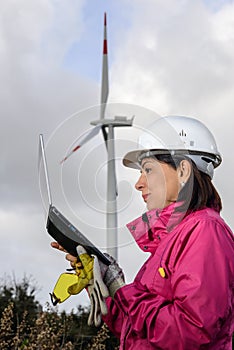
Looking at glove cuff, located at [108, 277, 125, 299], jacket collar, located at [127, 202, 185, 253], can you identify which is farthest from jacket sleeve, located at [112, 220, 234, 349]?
jacket collar, located at [127, 202, 185, 253]

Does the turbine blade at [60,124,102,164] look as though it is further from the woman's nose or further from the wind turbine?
the woman's nose

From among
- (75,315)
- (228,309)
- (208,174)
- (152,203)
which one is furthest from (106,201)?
(75,315)

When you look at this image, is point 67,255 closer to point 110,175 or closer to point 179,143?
point 110,175

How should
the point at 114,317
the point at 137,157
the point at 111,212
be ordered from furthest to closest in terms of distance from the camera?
the point at 114,317 → the point at 137,157 → the point at 111,212

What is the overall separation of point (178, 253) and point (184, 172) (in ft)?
1.48

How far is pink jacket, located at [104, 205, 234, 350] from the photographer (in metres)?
3.44

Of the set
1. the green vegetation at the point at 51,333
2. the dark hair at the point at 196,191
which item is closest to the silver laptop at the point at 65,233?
the dark hair at the point at 196,191

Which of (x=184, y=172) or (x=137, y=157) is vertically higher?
(x=137, y=157)

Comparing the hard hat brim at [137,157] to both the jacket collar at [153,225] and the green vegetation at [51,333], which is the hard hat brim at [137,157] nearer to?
the jacket collar at [153,225]

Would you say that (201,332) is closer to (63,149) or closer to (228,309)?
(228,309)

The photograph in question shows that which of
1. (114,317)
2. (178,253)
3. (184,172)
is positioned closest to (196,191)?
(184,172)

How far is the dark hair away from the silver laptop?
46 centimetres

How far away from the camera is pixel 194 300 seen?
3428mm

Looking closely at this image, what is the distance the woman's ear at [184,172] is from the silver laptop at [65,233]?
0.52 metres
